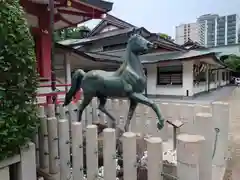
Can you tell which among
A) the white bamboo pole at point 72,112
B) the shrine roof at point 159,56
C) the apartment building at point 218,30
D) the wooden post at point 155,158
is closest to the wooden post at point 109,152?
the wooden post at point 155,158

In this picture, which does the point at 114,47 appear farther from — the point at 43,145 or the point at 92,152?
the point at 92,152

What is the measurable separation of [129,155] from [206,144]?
65 cm

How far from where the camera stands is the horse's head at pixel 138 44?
8.18ft

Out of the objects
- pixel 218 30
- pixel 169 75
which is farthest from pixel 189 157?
pixel 218 30

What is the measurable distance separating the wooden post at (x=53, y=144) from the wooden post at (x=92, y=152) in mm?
452

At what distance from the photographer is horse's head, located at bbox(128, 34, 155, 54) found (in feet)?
8.18

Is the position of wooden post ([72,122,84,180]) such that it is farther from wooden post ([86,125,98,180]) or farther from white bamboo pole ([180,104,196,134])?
white bamboo pole ([180,104,196,134])

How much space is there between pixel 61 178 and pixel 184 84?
13023 mm

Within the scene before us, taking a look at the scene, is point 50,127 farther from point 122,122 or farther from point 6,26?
point 122,122

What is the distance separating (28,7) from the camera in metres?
6.23

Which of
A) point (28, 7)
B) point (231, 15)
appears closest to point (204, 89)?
point (28, 7)

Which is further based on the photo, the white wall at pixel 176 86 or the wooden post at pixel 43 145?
the white wall at pixel 176 86

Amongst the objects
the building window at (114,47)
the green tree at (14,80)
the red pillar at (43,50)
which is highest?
the building window at (114,47)

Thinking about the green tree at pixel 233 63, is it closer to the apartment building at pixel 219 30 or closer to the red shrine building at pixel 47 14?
the apartment building at pixel 219 30
